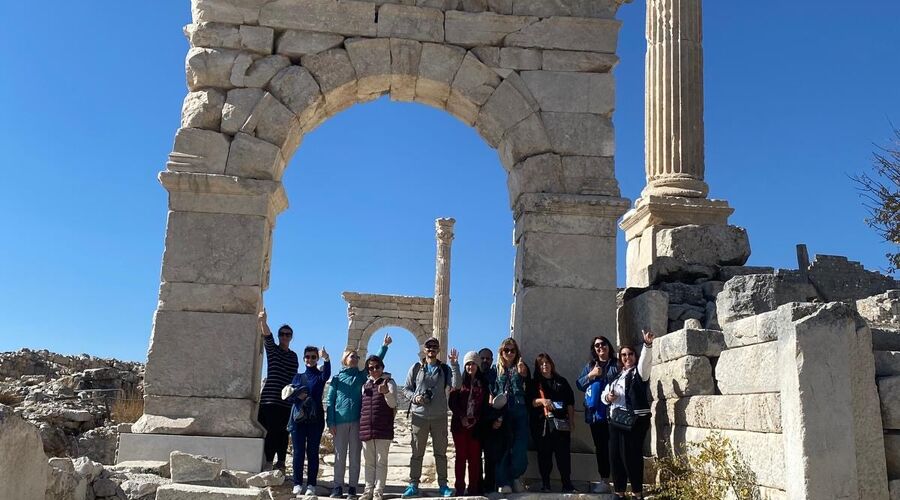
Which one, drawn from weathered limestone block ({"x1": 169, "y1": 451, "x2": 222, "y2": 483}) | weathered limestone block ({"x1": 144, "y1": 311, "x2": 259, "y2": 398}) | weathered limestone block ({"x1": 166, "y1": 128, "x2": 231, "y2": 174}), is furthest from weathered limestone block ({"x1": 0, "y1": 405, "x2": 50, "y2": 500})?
weathered limestone block ({"x1": 166, "y1": 128, "x2": 231, "y2": 174})

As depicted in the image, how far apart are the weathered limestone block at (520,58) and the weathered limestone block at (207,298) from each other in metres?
3.47

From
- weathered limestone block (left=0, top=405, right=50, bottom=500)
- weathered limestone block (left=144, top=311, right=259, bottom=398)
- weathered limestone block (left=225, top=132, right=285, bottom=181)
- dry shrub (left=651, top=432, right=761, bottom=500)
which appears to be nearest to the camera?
weathered limestone block (left=0, top=405, right=50, bottom=500)

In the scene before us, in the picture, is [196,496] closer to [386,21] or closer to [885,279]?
[386,21]

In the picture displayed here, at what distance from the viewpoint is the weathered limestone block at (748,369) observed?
549 cm

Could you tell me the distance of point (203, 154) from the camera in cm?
794

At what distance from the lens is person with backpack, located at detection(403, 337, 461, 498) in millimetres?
7184

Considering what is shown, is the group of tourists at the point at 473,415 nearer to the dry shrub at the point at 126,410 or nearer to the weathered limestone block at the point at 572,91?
the weathered limestone block at the point at 572,91

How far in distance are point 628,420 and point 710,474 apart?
86cm

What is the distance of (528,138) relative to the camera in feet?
27.2

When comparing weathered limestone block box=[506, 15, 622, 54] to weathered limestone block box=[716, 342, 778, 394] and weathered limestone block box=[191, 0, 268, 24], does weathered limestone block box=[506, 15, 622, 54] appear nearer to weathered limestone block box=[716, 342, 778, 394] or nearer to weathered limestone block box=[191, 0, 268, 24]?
weathered limestone block box=[191, 0, 268, 24]

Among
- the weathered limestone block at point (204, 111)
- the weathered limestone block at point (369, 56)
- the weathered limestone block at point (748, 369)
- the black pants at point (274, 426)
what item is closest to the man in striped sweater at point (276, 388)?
the black pants at point (274, 426)

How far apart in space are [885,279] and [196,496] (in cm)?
861

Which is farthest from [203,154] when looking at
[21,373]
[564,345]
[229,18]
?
[21,373]

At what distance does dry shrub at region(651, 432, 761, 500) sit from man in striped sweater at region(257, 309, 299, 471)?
3576 millimetres
